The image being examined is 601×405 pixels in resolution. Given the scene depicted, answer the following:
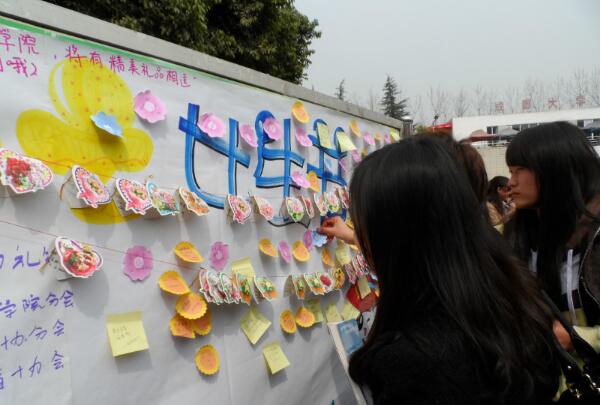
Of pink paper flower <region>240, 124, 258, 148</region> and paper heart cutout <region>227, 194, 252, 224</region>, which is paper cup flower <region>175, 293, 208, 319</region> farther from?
pink paper flower <region>240, 124, 258, 148</region>

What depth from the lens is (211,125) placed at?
113cm

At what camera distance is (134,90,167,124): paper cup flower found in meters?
0.97

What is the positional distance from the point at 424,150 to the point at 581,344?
0.66 meters

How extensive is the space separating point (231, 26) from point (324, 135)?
15.5 feet

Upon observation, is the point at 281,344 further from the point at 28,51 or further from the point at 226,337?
the point at 28,51

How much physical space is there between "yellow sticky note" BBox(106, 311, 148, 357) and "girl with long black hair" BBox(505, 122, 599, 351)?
1132mm

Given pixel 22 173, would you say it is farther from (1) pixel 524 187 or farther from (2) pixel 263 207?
(1) pixel 524 187

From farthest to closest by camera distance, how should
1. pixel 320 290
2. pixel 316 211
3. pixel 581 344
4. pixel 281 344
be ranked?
pixel 316 211, pixel 320 290, pixel 281 344, pixel 581 344

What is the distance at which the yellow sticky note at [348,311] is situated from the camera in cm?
165

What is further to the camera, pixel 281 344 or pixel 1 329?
pixel 281 344

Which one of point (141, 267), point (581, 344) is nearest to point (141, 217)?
point (141, 267)

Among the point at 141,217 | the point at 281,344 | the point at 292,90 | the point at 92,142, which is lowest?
the point at 281,344

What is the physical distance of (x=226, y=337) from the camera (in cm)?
113

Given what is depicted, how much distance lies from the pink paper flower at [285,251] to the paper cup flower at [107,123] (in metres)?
0.61
